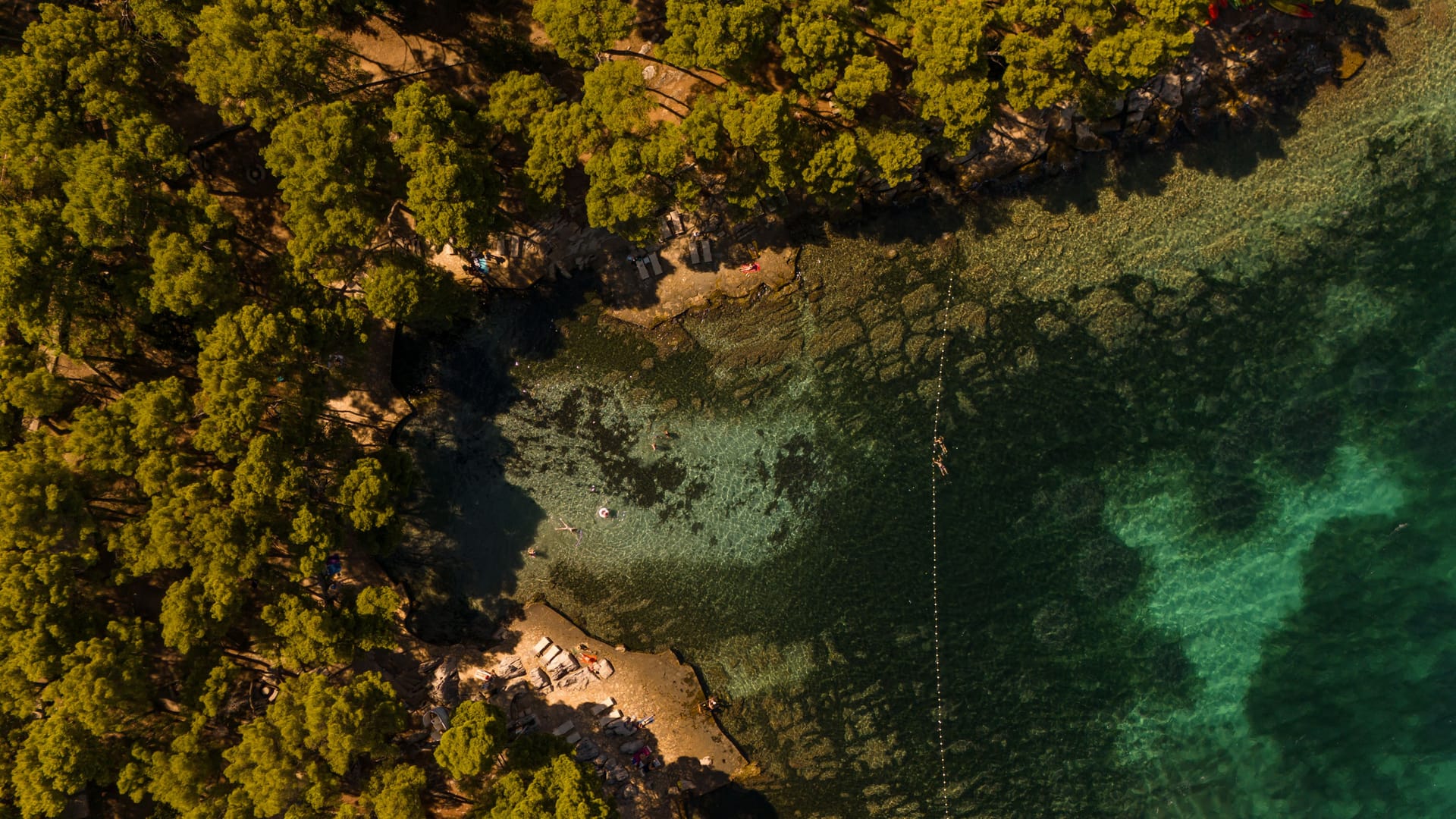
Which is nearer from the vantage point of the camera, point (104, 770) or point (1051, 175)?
point (104, 770)

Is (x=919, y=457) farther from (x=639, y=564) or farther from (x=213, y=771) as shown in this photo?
(x=213, y=771)

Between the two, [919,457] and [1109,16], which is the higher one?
[1109,16]

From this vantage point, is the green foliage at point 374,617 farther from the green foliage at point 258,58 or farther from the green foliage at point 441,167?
the green foliage at point 258,58

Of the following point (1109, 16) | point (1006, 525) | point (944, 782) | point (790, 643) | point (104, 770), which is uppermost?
point (1109, 16)

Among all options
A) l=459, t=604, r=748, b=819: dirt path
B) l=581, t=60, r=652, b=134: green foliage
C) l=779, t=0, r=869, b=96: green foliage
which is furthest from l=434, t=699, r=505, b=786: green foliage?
l=779, t=0, r=869, b=96: green foliage

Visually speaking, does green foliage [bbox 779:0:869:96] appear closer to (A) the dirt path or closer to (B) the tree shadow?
(B) the tree shadow

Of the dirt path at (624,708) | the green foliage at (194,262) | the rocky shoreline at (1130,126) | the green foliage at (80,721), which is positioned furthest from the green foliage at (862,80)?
the green foliage at (80,721)

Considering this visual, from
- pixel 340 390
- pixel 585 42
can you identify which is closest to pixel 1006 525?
pixel 585 42
